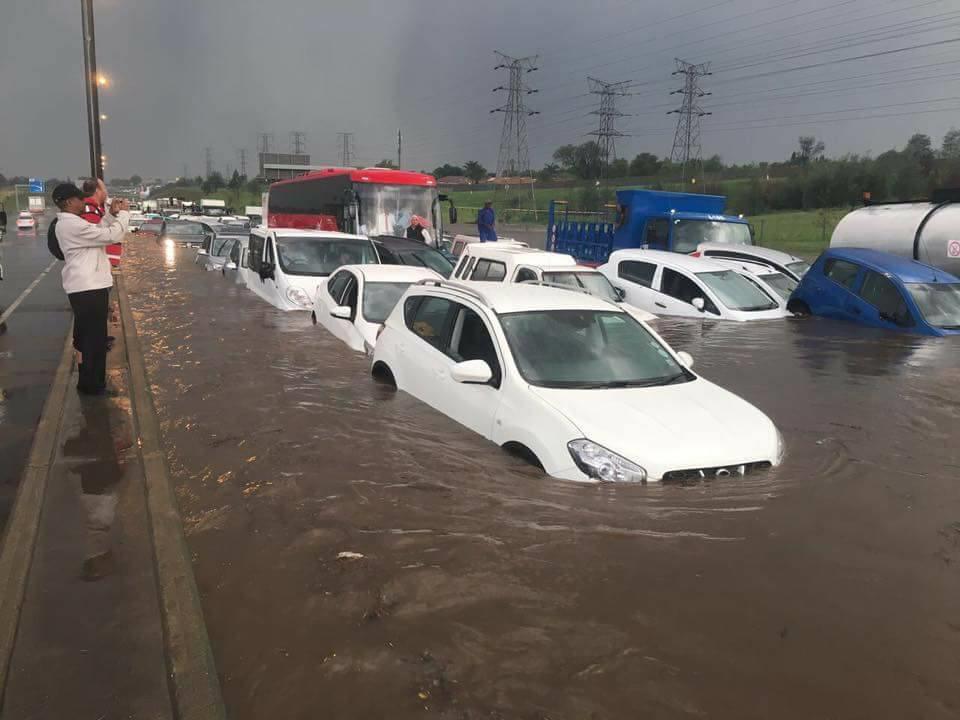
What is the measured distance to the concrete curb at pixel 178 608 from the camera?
2.91 metres

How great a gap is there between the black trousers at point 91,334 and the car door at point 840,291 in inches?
424

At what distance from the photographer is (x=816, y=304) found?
526 inches

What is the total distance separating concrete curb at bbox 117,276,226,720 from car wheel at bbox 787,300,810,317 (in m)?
11.0

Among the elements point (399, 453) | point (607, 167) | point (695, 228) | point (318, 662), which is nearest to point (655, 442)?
point (399, 453)

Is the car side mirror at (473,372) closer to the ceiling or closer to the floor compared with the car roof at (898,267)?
closer to the floor

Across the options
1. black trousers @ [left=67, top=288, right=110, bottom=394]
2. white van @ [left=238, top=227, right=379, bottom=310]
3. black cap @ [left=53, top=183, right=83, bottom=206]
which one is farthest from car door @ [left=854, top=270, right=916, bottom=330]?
black cap @ [left=53, top=183, right=83, bottom=206]

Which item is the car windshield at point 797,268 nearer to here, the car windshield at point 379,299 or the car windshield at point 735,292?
the car windshield at point 735,292

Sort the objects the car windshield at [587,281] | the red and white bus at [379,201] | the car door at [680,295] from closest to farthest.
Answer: the car windshield at [587,281] → the car door at [680,295] → the red and white bus at [379,201]

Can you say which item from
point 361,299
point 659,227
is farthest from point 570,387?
point 659,227

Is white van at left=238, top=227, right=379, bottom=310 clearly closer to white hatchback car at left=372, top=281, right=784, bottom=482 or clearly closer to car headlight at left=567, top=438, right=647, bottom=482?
white hatchback car at left=372, top=281, right=784, bottom=482

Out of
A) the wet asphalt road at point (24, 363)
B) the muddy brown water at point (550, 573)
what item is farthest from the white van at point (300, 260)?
the muddy brown water at point (550, 573)

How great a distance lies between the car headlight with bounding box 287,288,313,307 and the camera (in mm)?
12305

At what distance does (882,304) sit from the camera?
40.1ft

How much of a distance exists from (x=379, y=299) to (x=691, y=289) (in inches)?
237
